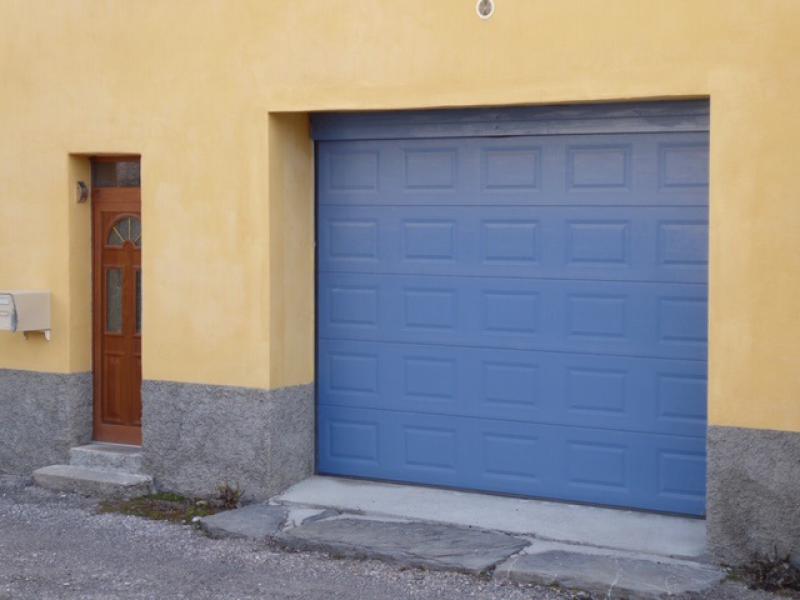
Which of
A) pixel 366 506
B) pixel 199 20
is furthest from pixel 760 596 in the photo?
pixel 199 20

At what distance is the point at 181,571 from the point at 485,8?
151 inches

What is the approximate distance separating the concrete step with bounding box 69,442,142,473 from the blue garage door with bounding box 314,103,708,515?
1.43 metres

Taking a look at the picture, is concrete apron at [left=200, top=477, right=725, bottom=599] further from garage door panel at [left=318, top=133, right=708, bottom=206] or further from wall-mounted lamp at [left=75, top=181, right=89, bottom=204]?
wall-mounted lamp at [left=75, top=181, right=89, bottom=204]

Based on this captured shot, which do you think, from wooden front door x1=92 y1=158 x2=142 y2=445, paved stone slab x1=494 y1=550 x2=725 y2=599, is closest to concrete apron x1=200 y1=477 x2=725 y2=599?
paved stone slab x1=494 y1=550 x2=725 y2=599

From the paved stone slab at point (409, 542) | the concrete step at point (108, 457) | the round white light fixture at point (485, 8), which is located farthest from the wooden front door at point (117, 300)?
the round white light fixture at point (485, 8)

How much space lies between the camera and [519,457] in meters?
8.41

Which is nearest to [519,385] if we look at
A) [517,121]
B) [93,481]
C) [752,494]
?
[517,121]

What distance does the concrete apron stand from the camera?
696 centimetres

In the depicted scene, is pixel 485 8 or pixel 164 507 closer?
pixel 485 8

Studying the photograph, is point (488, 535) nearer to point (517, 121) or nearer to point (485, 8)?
point (517, 121)

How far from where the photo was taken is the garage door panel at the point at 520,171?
307 inches

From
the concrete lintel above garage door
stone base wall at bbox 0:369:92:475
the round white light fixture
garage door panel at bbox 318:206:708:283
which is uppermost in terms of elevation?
the round white light fixture

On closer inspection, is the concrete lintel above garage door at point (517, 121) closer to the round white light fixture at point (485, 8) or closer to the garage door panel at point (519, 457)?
the round white light fixture at point (485, 8)

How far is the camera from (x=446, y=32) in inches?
313
